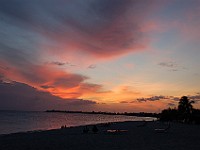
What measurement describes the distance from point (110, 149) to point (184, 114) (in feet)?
201

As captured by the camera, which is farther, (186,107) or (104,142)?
(186,107)

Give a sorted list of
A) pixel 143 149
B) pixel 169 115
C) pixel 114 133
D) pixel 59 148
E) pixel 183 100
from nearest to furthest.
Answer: pixel 143 149 → pixel 59 148 → pixel 114 133 → pixel 183 100 → pixel 169 115

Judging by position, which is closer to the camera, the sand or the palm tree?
the sand

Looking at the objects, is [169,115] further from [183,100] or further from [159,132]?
[159,132]

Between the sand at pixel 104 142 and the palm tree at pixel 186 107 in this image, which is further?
the palm tree at pixel 186 107

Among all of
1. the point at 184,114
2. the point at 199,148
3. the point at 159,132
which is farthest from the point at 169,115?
the point at 199,148

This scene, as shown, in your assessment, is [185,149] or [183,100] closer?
[185,149]

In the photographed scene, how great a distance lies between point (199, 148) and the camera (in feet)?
64.2

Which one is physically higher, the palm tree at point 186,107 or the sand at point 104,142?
the palm tree at point 186,107

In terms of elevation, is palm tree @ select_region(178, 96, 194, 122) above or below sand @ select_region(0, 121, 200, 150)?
above

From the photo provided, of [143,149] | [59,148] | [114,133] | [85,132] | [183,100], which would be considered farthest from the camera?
[183,100]

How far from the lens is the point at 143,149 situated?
1878 centimetres

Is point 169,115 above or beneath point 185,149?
above

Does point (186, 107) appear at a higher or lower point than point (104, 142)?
higher
